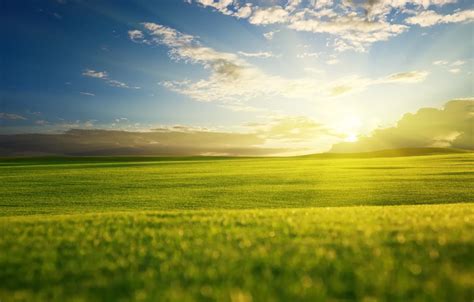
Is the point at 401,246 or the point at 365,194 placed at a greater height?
the point at 401,246

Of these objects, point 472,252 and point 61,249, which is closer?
point 472,252

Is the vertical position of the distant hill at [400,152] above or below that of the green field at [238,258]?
above

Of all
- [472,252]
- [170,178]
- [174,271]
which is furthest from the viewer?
[170,178]

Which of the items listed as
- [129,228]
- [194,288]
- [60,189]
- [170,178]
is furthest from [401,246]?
[170,178]

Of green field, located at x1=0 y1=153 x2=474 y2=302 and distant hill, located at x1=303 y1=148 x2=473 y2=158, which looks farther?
distant hill, located at x1=303 y1=148 x2=473 y2=158

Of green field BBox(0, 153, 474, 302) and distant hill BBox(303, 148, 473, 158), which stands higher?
distant hill BBox(303, 148, 473, 158)

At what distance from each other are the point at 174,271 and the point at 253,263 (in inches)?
57.0

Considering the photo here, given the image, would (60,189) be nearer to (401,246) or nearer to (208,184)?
(208,184)

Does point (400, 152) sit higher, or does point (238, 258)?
point (400, 152)

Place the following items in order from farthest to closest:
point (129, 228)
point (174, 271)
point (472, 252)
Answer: point (129, 228) < point (472, 252) < point (174, 271)

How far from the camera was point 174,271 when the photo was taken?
5.96 meters

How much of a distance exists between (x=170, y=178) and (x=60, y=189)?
1451 cm

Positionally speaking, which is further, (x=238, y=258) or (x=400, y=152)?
(x=400, y=152)

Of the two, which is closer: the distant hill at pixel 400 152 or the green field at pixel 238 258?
the green field at pixel 238 258
